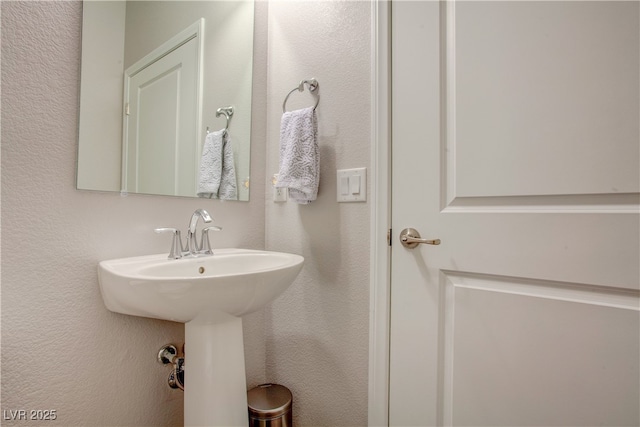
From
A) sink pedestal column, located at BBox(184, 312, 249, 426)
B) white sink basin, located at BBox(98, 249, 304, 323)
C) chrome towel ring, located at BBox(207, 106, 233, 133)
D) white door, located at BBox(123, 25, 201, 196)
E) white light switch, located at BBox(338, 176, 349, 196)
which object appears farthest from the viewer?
chrome towel ring, located at BBox(207, 106, 233, 133)

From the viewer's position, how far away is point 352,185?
3.33 feet

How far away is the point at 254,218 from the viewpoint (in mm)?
1229

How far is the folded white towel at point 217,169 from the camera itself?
109 cm

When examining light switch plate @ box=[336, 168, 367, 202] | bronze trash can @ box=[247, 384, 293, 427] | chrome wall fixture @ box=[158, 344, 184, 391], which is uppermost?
light switch plate @ box=[336, 168, 367, 202]

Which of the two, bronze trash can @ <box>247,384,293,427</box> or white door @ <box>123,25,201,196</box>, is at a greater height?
white door @ <box>123,25,201,196</box>

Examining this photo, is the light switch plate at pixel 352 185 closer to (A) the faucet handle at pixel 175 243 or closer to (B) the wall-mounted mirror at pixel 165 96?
(B) the wall-mounted mirror at pixel 165 96

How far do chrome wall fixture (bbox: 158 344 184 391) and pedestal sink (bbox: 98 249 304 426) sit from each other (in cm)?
12

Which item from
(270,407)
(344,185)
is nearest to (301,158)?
(344,185)

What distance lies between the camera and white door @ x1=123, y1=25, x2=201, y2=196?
929 mm

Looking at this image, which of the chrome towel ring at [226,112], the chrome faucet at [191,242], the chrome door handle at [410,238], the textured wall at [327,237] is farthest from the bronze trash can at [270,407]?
the chrome towel ring at [226,112]

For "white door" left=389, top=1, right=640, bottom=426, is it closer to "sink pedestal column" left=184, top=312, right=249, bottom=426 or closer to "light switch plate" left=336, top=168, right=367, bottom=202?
"light switch plate" left=336, top=168, right=367, bottom=202

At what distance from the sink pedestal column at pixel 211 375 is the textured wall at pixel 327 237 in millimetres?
347

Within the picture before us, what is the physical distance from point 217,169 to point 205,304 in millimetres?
593

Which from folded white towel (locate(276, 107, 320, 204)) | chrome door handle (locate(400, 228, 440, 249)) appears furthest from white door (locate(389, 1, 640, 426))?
folded white towel (locate(276, 107, 320, 204))
